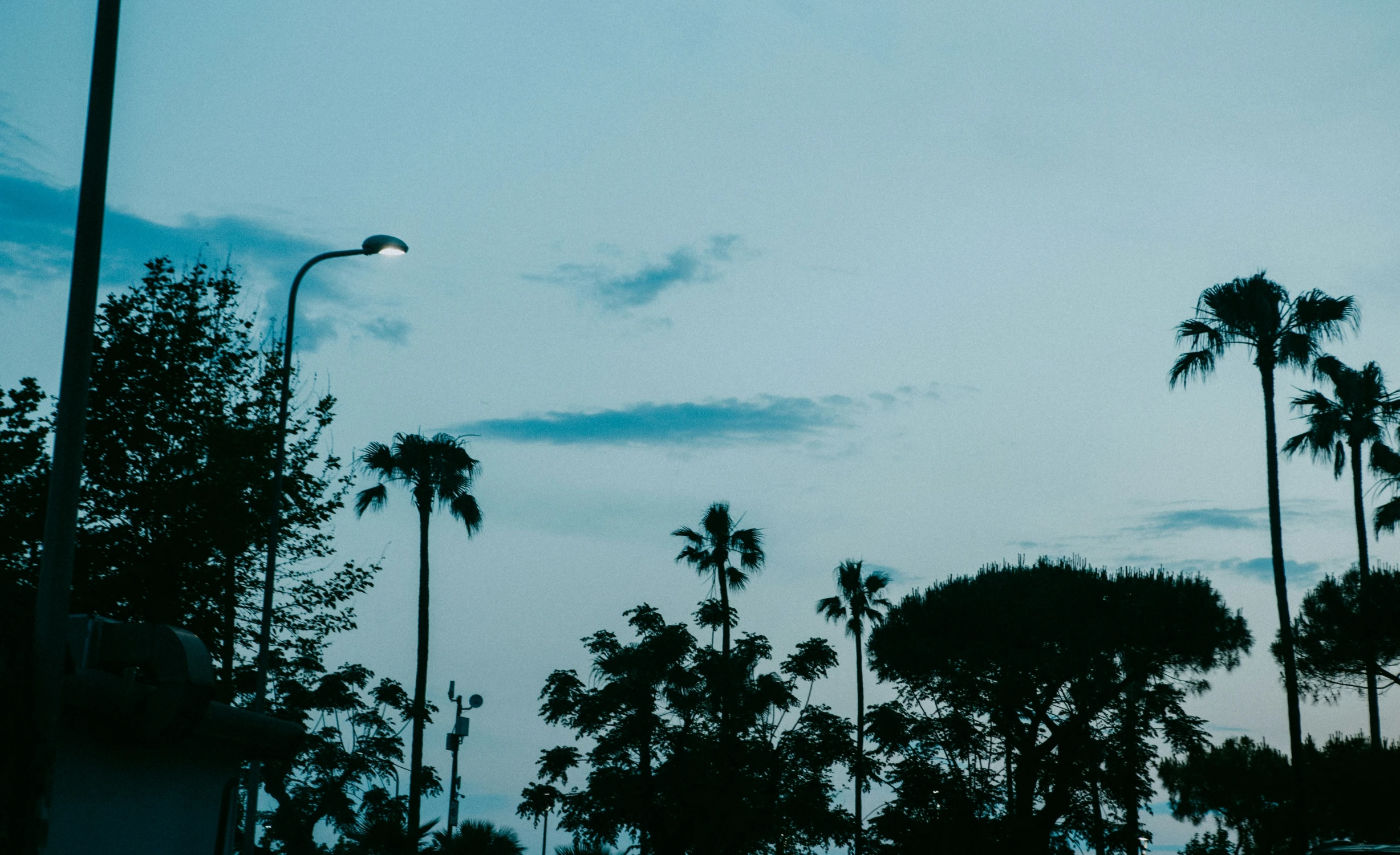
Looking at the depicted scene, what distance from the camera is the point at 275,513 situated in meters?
20.9

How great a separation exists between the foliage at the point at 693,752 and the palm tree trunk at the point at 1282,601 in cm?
1598

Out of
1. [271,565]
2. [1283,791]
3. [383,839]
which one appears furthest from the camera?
[1283,791]

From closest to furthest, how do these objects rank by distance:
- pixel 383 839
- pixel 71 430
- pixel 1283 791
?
pixel 71 430 → pixel 383 839 → pixel 1283 791

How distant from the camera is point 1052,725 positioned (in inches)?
1542

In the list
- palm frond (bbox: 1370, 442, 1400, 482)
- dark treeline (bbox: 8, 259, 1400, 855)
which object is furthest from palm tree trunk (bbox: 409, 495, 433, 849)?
palm frond (bbox: 1370, 442, 1400, 482)

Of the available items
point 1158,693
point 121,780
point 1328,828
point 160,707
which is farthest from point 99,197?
point 1328,828

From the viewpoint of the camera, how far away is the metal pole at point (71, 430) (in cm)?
762

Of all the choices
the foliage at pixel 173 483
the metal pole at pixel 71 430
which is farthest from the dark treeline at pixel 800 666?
the metal pole at pixel 71 430

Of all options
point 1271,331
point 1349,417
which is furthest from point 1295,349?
point 1349,417

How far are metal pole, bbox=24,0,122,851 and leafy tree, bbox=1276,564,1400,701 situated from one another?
155 ft

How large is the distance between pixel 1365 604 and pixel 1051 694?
13.1 meters

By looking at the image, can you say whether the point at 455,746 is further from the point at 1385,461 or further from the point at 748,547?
the point at 1385,461

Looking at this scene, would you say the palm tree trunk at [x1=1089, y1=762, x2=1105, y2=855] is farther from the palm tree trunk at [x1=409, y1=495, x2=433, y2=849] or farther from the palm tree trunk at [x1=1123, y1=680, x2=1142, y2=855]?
the palm tree trunk at [x1=409, y1=495, x2=433, y2=849]

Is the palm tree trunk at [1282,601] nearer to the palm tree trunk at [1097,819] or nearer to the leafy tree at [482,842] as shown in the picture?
the palm tree trunk at [1097,819]
